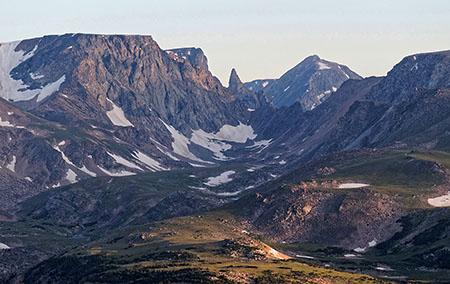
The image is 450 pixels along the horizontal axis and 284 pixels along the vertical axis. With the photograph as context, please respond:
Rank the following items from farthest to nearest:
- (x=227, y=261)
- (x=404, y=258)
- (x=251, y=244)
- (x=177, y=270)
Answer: (x=404, y=258) → (x=251, y=244) → (x=227, y=261) → (x=177, y=270)

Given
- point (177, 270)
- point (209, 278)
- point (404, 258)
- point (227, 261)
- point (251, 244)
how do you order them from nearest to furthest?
1. point (209, 278)
2. point (177, 270)
3. point (227, 261)
4. point (251, 244)
5. point (404, 258)

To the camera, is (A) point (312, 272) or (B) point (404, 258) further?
(B) point (404, 258)

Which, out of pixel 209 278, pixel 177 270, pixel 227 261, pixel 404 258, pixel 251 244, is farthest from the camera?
pixel 404 258

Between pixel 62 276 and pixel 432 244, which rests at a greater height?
pixel 432 244

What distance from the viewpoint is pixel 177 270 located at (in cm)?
15525

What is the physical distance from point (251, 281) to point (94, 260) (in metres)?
55.4

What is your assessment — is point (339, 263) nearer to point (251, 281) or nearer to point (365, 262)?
point (365, 262)

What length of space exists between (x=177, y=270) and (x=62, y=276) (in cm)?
4460

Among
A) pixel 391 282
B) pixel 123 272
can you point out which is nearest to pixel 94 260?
pixel 123 272

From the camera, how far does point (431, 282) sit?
159875 mm

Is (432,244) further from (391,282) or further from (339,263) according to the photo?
(391,282)

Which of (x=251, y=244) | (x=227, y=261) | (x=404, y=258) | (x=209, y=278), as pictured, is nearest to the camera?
(x=209, y=278)

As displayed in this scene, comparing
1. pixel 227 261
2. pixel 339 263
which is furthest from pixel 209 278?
pixel 339 263

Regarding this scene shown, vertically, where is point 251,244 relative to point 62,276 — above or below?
above
